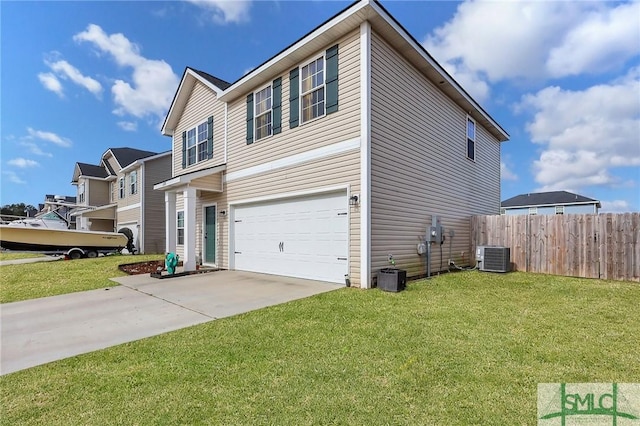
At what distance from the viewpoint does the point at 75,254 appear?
14.9m

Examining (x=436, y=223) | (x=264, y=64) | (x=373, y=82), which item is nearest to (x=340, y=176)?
(x=373, y=82)

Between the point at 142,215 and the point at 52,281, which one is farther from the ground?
the point at 142,215

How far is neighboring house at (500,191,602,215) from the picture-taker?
24.5 meters

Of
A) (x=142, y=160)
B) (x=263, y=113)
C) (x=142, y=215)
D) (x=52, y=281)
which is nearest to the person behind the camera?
(x=52, y=281)

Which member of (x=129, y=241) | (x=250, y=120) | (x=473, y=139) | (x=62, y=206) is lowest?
(x=129, y=241)

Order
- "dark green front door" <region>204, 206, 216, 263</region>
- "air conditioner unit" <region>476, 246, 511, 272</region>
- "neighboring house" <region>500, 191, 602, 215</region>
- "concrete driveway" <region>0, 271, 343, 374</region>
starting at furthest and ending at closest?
"neighboring house" <region>500, 191, 602, 215</region>
"dark green front door" <region>204, 206, 216, 263</region>
"air conditioner unit" <region>476, 246, 511, 272</region>
"concrete driveway" <region>0, 271, 343, 374</region>

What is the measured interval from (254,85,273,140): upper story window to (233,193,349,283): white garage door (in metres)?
2.25

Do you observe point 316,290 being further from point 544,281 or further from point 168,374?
point 544,281

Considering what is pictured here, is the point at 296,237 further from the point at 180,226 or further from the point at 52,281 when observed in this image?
the point at 180,226

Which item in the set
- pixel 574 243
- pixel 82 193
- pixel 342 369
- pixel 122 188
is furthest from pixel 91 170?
pixel 574 243

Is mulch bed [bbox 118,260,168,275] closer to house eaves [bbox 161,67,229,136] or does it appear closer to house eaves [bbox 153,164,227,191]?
house eaves [bbox 153,164,227,191]

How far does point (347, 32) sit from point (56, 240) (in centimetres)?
1507

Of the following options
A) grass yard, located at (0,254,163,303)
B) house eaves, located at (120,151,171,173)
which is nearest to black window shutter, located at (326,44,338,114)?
grass yard, located at (0,254,163,303)

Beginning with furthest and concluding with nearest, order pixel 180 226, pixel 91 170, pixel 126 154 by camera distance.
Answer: pixel 91 170 < pixel 126 154 < pixel 180 226
